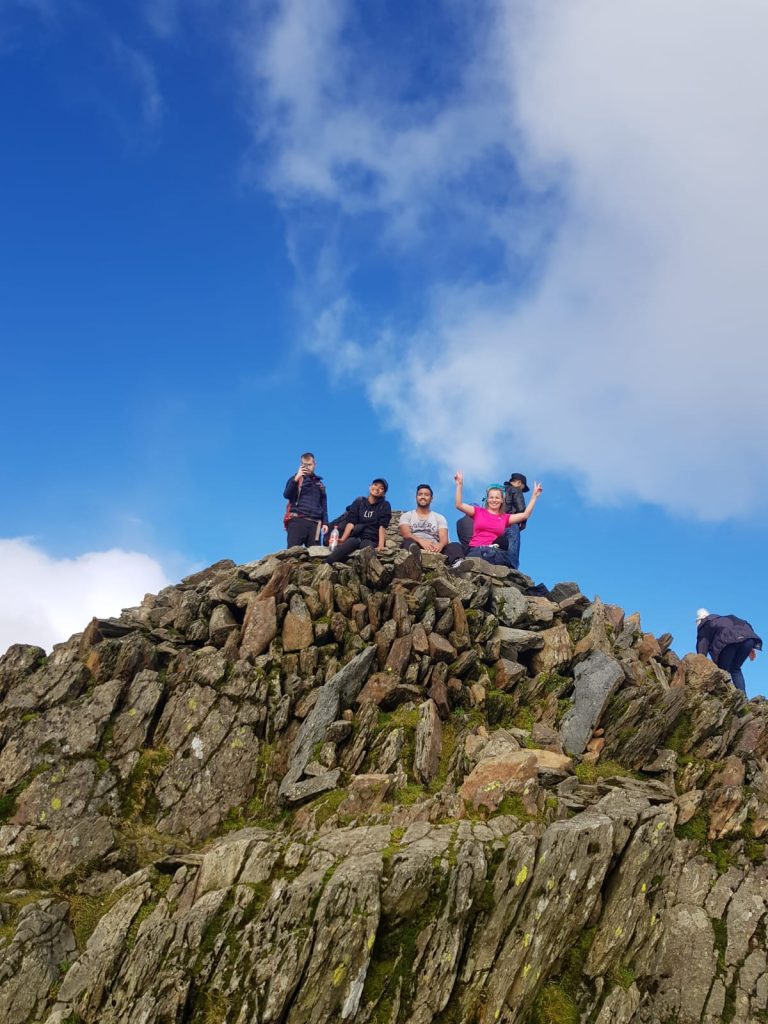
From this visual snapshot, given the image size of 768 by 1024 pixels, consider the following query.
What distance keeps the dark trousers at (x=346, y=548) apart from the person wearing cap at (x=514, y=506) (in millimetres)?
8356

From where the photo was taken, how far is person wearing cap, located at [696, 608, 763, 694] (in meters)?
34.0

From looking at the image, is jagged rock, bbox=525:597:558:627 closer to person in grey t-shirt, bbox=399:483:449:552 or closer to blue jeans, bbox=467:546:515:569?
blue jeans, bbox=467:546:515:569

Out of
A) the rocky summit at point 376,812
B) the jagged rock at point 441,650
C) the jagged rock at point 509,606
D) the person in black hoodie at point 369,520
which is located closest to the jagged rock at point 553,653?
the rocky summit at point 376,812

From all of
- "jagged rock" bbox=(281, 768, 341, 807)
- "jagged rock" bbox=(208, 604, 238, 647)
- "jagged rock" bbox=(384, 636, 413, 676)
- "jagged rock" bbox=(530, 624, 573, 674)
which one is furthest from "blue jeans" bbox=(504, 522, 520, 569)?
"jagged rock" bbox=(281, 768, 341, 807)

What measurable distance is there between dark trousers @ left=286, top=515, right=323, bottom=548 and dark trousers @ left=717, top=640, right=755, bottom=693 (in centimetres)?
2295

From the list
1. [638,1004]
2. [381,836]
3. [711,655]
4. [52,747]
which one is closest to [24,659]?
[52,747]

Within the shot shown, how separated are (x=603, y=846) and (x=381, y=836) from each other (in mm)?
5861

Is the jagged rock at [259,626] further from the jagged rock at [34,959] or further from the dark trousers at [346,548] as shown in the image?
the jagged rock at [34,959]

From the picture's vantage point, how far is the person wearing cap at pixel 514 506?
35938 mm

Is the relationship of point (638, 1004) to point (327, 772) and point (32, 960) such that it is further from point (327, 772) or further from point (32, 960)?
point (32, 960)

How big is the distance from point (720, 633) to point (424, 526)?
16996 mm

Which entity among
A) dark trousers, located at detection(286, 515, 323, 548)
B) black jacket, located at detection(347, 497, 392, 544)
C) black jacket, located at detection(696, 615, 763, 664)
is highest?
black jacket, located at detection(696, 615, 763, 664)

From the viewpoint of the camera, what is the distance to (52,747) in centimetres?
2205

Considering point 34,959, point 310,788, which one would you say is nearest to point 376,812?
point 310,788
